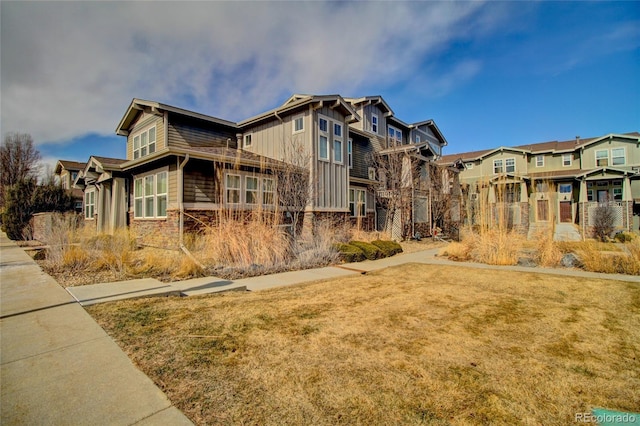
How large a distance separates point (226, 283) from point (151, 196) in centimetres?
904

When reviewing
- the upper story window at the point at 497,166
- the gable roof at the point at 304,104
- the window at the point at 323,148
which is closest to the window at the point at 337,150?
the window at the point at 323,148

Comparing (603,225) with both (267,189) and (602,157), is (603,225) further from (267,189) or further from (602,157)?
(267,189)

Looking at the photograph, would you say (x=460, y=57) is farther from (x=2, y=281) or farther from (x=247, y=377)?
(x=2, y=281)

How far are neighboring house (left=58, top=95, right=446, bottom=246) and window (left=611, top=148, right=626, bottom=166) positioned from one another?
2159cm

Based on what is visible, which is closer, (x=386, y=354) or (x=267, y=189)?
(x=386, y=354)

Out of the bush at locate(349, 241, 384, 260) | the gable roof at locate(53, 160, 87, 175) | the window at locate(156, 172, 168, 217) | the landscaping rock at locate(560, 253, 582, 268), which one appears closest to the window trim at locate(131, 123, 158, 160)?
the window at locate(156, 172, 168, 217)

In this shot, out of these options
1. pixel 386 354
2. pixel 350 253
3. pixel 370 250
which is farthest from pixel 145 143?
pixel 386 354

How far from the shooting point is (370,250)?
10.3 meters

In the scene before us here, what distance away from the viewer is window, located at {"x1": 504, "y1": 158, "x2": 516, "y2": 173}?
1230 inches

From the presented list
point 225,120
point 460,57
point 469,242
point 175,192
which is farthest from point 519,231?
point 225,120

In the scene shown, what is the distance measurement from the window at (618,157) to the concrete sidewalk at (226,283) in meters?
27.6

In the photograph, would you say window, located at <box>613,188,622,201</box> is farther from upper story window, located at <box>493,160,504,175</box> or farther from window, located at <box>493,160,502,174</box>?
window, located at <box>493,160,502,174</box>

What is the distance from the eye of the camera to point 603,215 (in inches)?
712

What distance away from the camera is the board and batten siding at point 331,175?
553 inches
